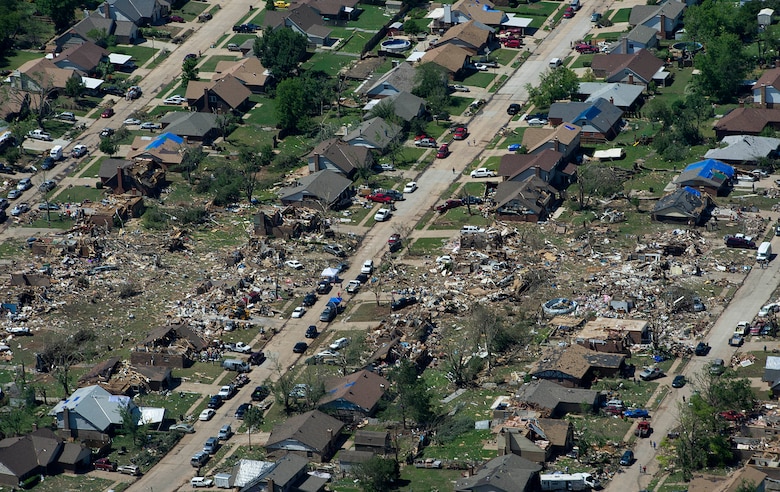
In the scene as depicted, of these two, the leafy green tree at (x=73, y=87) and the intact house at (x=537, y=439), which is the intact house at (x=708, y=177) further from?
the leafy green tree at (x=73, y=87)

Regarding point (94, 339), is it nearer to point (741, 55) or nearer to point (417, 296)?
point (417, 296)

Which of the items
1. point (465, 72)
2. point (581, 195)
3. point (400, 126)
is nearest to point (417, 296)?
point (581, 195)

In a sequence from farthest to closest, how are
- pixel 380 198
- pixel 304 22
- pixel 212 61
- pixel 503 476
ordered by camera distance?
pixel 304 22
pixel 212 61
pixel 380 198
pixel 503 476

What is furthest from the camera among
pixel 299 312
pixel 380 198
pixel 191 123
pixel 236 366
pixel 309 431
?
pixel 191 123

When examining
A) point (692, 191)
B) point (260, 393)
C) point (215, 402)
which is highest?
point (215, 402)

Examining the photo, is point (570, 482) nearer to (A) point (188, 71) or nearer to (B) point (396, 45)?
(A) point (188, 71)

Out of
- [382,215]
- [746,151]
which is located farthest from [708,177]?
[382,215]

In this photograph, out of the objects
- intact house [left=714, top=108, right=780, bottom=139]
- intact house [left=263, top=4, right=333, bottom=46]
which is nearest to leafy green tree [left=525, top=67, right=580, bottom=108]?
intact house [left=714, top=108, right=780, bottom=139]

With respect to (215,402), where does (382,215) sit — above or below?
below
